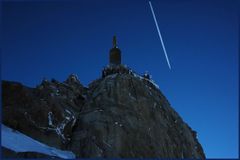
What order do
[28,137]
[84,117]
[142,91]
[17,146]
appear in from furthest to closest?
[142,91] → [84,117] → [28,137] → [17,146]

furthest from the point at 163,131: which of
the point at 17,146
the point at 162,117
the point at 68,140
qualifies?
the point at 17,146

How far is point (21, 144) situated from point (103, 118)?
16141 mm

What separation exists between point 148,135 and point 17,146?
72.7 ft

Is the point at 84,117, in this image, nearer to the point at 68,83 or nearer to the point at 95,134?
the point at 95,134

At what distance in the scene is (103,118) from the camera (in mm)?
52750

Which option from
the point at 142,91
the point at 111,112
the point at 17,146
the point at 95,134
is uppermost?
the point at 142,91

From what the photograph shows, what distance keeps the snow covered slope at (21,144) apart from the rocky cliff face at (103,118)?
8.05ft

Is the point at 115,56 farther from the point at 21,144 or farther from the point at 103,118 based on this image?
the point at 21,144

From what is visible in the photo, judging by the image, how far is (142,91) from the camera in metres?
61.5

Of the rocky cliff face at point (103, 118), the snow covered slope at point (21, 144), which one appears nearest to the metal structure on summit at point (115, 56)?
the rocky cliff face at point (103, 118)

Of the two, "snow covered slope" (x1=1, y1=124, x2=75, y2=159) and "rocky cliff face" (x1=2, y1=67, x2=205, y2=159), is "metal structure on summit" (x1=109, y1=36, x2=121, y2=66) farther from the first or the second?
"snow covered slope" (x1=1, y1=124, x2=75, y2=159)

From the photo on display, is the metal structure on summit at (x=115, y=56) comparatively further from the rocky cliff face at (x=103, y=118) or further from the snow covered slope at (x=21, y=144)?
the snow covered slope at (x=21, y=144)

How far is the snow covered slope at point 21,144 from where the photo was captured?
3575 centimetres

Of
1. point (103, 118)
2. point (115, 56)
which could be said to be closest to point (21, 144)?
point (103, 118)
